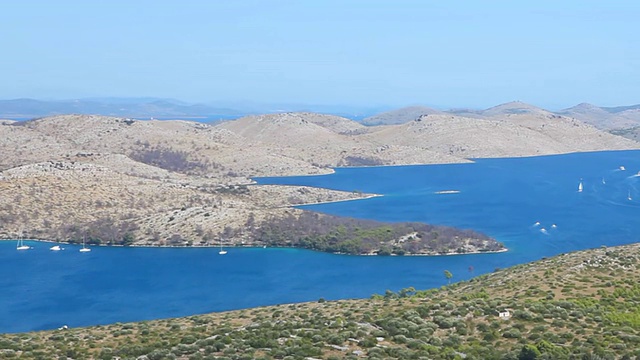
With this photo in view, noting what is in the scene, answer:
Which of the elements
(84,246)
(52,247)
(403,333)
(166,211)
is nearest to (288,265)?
(166,211)

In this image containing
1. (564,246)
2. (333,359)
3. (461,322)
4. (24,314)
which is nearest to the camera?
(333,359)

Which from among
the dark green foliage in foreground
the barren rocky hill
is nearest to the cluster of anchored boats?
the barren rocky hill

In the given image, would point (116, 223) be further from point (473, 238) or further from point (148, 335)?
point (148, 335)

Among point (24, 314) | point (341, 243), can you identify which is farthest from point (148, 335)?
point (341, 243)

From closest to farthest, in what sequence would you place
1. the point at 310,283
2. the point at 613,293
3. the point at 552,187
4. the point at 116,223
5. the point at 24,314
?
the point at 613,293 < the point at 24,314 < the point at 310,283 < the point at 116,223 < the point at 552,187

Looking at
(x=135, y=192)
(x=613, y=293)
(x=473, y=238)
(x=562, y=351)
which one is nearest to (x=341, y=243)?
(x=473, y=238)

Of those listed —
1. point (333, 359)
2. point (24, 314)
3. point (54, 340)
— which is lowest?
A: point (24, 314)

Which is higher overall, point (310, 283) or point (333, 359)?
point (333, 359)

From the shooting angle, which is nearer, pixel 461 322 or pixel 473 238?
pixel 461 322
